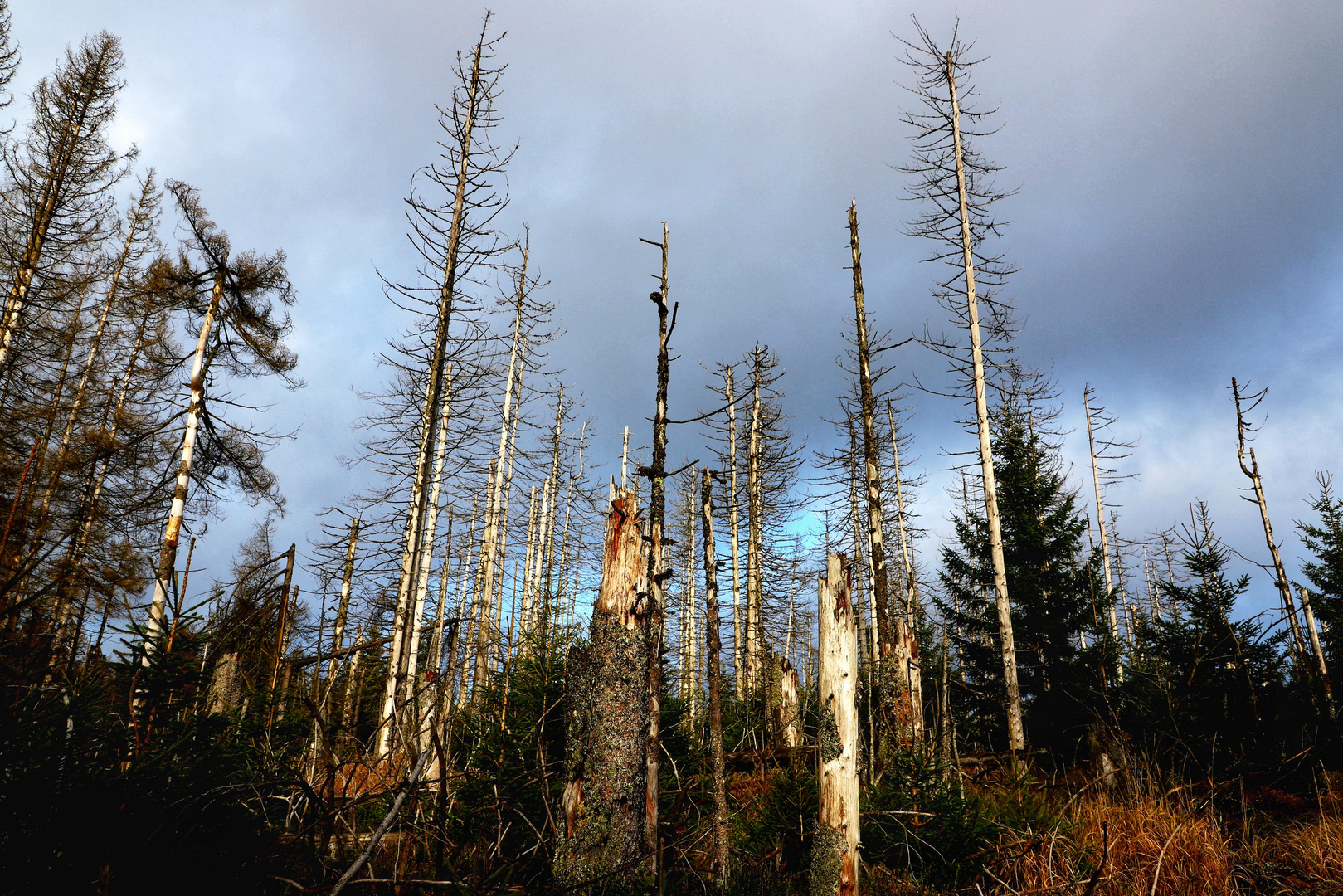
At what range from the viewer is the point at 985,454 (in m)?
12.9

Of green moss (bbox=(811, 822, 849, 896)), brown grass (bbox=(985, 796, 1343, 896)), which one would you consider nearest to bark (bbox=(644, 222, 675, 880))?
green moss (bbox=(811, 822, 849, 896))

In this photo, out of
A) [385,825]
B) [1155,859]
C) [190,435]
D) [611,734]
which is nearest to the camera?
[385,825]

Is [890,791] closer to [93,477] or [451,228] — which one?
[451,228]

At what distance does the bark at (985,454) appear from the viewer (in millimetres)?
11297

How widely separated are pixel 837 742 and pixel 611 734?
5.80 feet

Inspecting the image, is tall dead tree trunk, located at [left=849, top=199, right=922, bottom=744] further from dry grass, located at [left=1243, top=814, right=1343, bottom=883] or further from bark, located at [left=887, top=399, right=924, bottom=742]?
dry grass, located at [left=1243, top=814, right=1343, bottom=883]

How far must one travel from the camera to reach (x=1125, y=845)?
561cm

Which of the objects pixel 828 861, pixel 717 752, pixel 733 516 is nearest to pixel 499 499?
pixel 733 516

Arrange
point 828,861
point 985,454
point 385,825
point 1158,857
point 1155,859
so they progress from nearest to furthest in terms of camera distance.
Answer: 1. point 385,825
2. point 828,861
3. point 1158,857
4. point 1155,859
5. point 985,454

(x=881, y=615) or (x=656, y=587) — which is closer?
(x=656, y=587)

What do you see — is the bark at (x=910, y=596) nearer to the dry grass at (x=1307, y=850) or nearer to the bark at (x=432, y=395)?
the dry grass at (x=1307, y=850)

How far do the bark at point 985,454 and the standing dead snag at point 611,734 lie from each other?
348 inches

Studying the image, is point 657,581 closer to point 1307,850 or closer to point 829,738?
point 829,738

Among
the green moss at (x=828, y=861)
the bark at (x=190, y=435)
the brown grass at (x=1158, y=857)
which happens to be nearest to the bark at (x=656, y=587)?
the green moss at (x=828, y=861)
